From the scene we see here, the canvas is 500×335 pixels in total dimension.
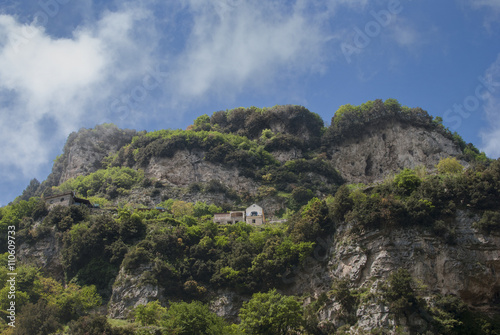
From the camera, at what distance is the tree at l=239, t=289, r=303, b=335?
39.7 m

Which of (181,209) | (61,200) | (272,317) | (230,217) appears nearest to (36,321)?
(272,317)

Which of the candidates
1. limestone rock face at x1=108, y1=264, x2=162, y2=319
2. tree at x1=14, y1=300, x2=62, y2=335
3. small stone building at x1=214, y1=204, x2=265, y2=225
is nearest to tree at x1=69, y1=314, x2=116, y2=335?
tree at x1=14, y1=300, x2=62, y2=335

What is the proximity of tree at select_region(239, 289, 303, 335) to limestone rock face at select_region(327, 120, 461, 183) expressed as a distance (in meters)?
44.4

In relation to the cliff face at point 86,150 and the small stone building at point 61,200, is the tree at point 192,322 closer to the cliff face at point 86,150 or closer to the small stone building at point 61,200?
the small stone building at point 61,200

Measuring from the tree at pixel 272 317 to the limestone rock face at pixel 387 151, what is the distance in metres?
44.4

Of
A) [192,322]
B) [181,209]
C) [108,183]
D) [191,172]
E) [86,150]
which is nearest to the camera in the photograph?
[192,322]

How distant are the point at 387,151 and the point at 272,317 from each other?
165 ft

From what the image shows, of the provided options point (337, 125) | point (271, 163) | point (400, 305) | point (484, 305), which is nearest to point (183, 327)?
point (400, 305)

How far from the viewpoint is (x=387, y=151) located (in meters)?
82.8

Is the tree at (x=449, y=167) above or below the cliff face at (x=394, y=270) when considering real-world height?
above

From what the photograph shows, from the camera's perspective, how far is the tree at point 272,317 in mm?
39656

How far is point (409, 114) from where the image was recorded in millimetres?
82500

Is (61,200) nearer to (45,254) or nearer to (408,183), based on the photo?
(45,254)

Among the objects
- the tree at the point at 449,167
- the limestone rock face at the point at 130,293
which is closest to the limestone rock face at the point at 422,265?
the limestone rock face at the point at 130,293
